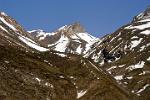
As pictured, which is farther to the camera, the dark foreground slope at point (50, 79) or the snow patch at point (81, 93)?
the snow patch at point (81, 93)

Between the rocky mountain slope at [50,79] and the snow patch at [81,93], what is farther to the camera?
the snow patch at [81,93]

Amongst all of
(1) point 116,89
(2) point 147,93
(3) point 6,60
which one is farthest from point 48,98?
(2) point 147,93

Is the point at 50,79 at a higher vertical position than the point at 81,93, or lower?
higher

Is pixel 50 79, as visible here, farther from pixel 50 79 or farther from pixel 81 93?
pixel 81 93

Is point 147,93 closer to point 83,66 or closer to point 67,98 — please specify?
Result: point 83,66

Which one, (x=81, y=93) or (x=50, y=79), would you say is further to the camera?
(x=81, y=93)

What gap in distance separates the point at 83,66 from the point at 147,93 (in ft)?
153

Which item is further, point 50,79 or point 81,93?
point 81,93

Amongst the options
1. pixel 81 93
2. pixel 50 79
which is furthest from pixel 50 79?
pixel 81 93

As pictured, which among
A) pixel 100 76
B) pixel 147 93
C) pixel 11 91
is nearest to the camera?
pixel 11 91

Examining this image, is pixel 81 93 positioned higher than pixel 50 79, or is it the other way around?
pixel 50 79

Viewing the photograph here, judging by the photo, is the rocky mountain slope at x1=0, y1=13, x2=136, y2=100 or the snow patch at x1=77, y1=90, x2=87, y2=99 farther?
the snow patch at x1=77, y1=90, x2=87, y2=99

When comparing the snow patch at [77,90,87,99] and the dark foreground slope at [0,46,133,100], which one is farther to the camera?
the snow patch at [77,90,87,99]

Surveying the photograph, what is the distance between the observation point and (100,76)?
160m
